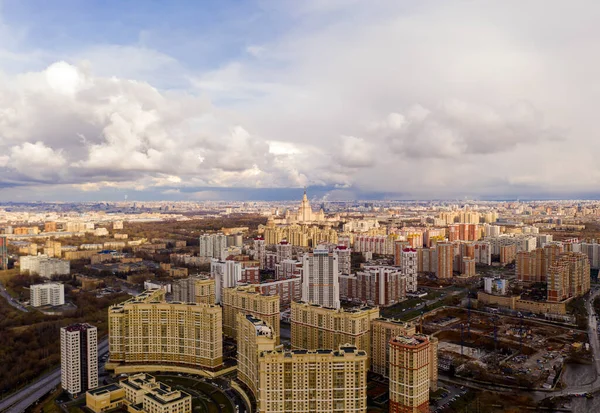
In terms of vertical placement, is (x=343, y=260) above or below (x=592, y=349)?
above

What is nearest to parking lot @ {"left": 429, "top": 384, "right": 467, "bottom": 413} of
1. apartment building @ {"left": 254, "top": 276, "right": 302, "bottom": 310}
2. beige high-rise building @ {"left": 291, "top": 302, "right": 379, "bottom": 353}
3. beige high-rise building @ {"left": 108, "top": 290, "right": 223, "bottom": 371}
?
beige high-rise building @ {"left": 291, "top": 302, "right": 379, "bottom": 353}

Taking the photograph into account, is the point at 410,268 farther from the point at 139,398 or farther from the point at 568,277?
the point at 139,398

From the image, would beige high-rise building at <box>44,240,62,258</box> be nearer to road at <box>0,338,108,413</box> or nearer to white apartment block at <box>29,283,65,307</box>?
white apartment block at <box>29,283,65,307</box>

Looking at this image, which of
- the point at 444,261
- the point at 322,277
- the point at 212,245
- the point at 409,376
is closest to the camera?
the point at 409,376

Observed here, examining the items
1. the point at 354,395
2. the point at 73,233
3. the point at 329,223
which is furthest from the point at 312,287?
the point at 329,223

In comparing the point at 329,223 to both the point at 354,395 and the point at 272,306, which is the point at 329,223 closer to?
the point at 272,306

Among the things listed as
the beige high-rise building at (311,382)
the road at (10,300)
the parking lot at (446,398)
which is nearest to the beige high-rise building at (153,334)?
the beige high-rise building at (311,382)

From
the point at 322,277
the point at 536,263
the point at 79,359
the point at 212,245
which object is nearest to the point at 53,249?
the point at 212,245
